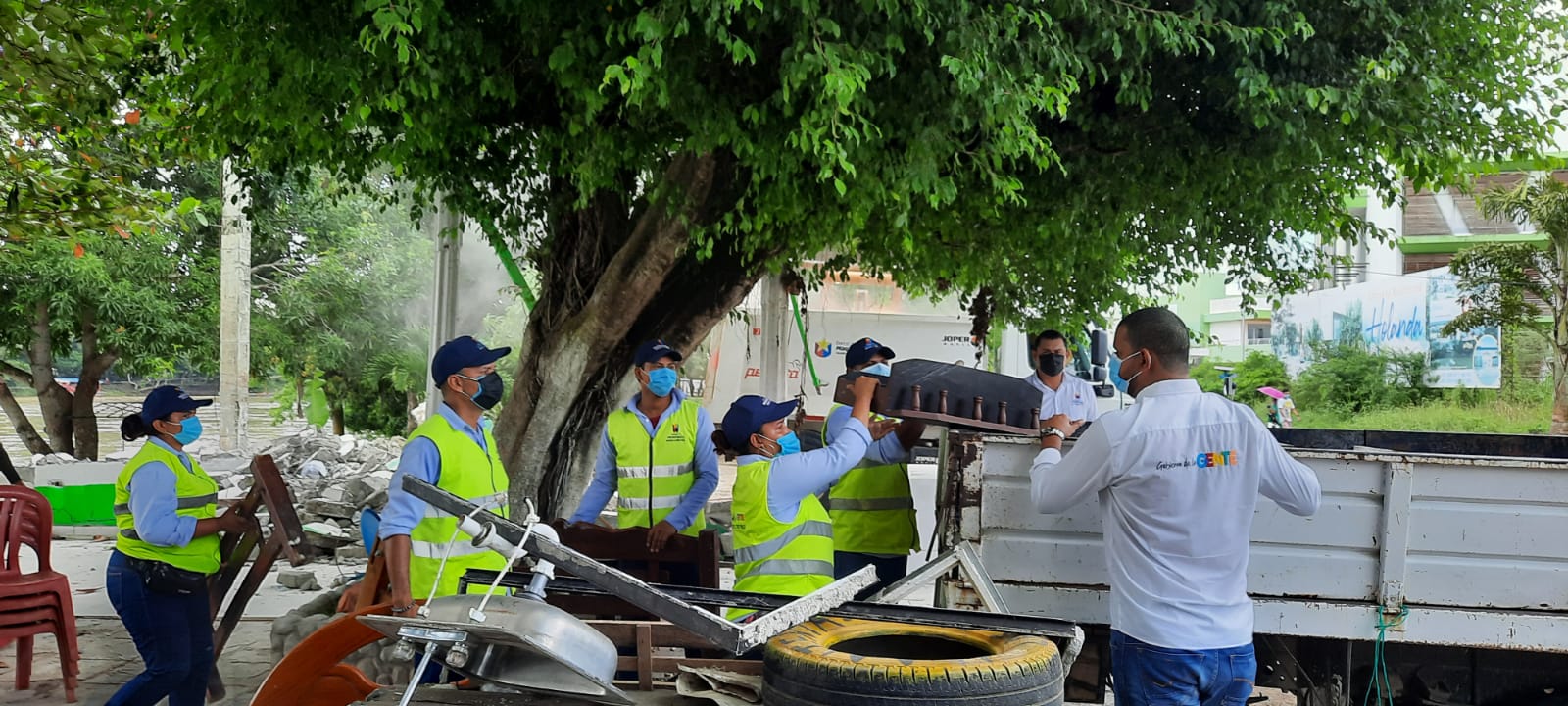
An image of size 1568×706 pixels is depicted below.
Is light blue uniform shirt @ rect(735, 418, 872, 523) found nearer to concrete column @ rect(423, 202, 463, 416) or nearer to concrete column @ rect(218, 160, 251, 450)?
concrete column @ rect(423, 202, 463, 416)

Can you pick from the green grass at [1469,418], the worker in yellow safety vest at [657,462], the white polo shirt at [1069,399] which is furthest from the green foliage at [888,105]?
the green grass at [1469,418]

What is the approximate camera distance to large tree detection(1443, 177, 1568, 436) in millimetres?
19969

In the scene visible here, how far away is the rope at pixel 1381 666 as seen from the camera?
3.86 m

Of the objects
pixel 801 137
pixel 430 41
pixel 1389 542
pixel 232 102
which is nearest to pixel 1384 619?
pixel 1389 542

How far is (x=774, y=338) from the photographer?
1650 centimetres

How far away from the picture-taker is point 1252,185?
6.41 meters

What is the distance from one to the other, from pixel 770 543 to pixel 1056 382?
272 cm

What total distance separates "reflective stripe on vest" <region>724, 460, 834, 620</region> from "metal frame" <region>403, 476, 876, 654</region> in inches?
59.3

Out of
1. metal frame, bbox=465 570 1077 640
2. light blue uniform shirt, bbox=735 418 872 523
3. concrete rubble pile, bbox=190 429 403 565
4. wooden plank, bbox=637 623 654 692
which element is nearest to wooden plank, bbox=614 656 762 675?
wooden plank, bbox=637 623 654 692

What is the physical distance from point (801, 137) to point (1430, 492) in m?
2.70

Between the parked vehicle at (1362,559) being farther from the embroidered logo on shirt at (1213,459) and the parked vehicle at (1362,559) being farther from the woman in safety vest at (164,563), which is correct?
the woman in safety vest at (164,563)

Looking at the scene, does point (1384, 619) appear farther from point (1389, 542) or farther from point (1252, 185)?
point (1252, 185)

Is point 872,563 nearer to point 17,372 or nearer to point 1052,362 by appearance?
point 1052,362

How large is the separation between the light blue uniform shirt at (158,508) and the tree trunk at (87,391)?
11614 millimetres
